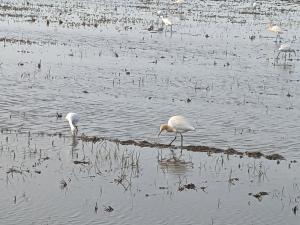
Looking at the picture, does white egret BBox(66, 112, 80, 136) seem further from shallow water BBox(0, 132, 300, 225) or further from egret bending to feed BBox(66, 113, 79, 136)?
shallow water BBox(0, 132, 300, 225)

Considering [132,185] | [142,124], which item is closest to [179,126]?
[142,124]

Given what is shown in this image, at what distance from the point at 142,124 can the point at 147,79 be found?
658cm

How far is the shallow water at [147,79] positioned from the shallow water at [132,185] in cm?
157

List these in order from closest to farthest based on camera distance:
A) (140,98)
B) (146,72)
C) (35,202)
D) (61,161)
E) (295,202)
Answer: (35,202) < (295,202) < (61,161) < (140,98) < (146,72)

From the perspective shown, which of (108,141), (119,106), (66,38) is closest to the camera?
(108,141)

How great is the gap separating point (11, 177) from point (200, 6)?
4875 cm

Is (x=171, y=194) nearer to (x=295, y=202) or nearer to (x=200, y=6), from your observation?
(x=295, y=202)

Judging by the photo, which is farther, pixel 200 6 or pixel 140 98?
pixel 200 6

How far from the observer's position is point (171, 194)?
11.3 metres

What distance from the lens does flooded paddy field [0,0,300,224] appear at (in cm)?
1078

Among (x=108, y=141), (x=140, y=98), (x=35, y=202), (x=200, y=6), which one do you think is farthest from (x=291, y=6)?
(x=35, y=202)

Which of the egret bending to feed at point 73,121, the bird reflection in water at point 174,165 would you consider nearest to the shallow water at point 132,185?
the bird reflection in water at point 174,165

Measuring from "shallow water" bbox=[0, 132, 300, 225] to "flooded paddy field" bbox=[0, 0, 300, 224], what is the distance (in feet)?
0.09

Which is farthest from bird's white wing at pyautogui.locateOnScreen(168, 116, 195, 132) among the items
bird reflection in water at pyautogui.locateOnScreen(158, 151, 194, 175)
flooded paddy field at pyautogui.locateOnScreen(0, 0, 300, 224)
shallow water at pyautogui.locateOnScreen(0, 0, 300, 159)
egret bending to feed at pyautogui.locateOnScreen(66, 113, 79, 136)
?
egret bending to feed at pyautogui.locateOnScreen(66, 113, 79, 136)
